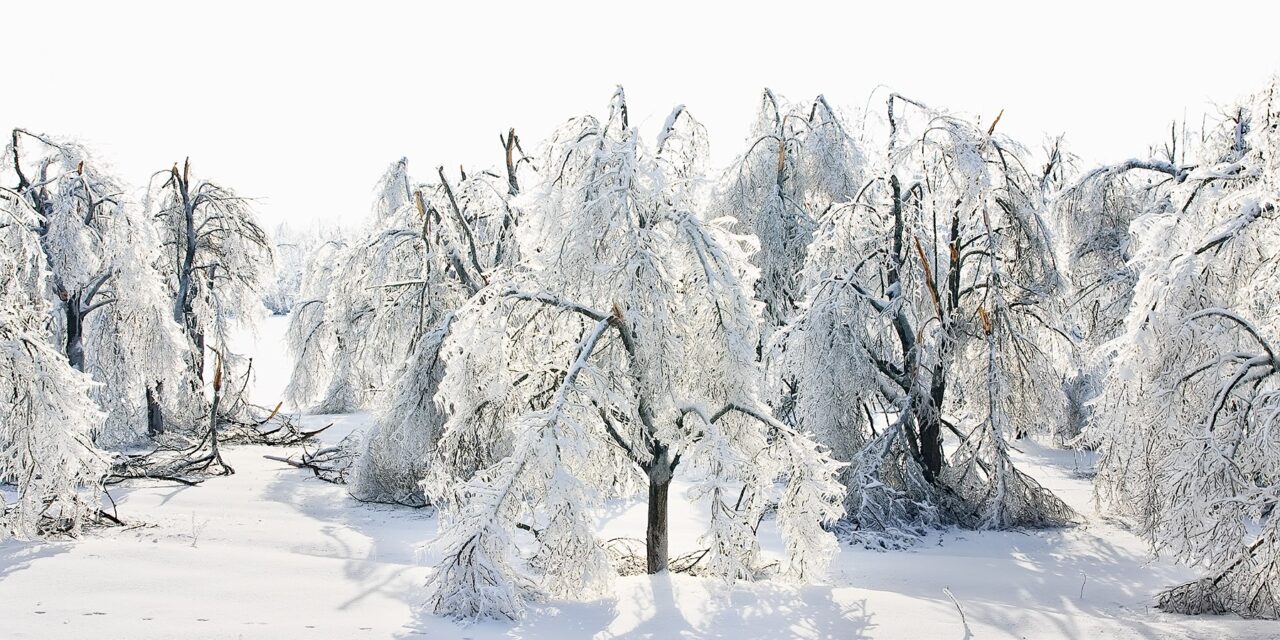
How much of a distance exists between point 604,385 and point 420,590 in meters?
2.43

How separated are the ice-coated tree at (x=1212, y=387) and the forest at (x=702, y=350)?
28mm

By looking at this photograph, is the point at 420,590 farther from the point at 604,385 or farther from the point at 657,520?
the point at 604,385

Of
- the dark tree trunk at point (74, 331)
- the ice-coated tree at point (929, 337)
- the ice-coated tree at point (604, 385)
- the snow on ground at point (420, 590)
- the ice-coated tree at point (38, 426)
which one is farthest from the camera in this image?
the dark tree trunk at point (74, 331)

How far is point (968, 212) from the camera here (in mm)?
10641

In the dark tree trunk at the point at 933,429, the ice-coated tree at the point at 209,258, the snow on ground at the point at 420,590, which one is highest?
the ice-coated tree at the point at 209,258

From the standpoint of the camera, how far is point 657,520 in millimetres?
8164

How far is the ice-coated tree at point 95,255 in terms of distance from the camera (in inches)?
471

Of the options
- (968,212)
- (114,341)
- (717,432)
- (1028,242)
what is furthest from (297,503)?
(1028,242)

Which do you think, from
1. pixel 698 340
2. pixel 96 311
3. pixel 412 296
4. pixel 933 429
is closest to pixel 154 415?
pixel 96 311

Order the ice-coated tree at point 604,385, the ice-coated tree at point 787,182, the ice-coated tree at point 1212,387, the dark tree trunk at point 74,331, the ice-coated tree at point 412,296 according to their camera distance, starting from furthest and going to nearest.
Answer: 1. the ice-coated tree at point 787,182
2. the dark tree trunk at point 74,331
3. the ice-coated tree at point 412,296
4. the ice-coated tree at point 604,385
5. the ice-coated tree at point 1212,387

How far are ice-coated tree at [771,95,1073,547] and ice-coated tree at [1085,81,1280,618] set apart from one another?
11.3 ft

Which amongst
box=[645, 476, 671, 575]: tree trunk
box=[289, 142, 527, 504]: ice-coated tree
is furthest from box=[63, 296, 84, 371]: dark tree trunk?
box=[645, 476, 671, 575]: tree trunk

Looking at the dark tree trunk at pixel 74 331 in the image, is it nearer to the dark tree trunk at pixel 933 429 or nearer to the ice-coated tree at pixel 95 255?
the ice-coated tree at pixel 95 255

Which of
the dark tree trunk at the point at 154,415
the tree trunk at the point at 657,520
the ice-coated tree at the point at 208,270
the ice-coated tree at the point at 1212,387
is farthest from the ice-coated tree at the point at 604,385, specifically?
the dark tree trunk at the point at 154,415
